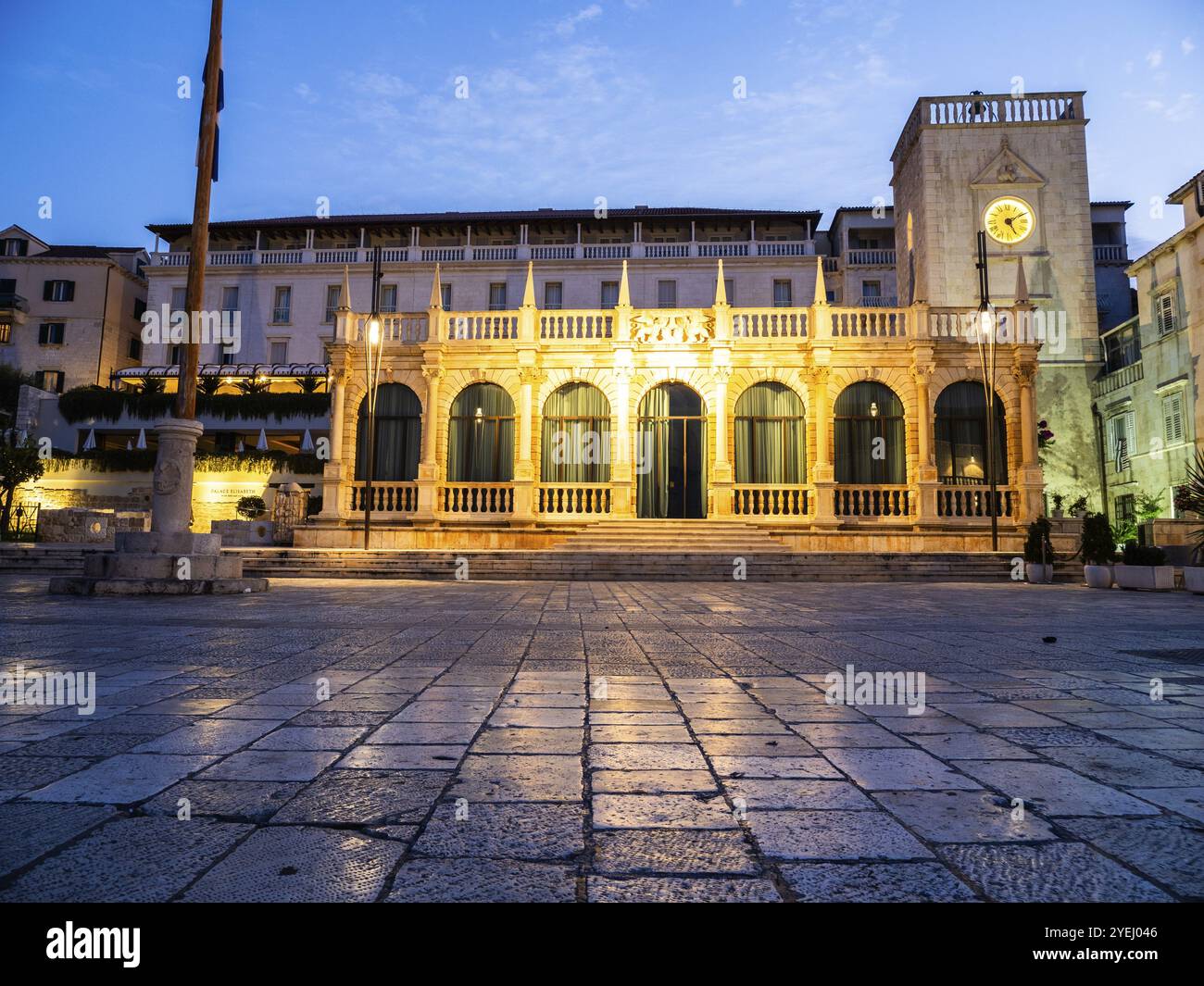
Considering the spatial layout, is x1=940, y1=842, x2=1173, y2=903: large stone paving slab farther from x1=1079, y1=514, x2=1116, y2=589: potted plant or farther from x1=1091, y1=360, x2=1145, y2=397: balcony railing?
x1=1091, y1=360, x2=1145, y2=397: balcony railing

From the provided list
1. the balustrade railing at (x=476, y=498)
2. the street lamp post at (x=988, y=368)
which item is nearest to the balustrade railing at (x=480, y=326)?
the balustrade railing at (x=476, y=498)

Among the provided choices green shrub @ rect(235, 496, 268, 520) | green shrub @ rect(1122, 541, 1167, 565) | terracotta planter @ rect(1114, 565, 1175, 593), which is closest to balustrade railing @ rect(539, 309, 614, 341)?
green shrub @ rect(235, 496, 268, 520)

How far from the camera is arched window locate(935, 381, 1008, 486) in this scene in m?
22.8

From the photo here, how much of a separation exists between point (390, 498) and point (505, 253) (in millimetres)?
24525

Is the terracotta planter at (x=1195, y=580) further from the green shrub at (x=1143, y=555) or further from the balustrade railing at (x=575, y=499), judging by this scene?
the balustrade railing at (x=575, y=499)

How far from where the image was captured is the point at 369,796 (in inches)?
97.1

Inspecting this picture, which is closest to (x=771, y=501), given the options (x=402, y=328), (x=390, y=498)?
(x=390, y=498)

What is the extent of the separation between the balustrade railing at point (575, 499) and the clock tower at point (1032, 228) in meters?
15.6

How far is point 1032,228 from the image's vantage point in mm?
29891

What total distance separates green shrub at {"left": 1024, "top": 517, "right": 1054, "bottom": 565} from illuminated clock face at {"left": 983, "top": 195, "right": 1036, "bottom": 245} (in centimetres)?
1777

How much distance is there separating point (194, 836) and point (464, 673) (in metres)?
2.75

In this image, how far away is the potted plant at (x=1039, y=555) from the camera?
1684cm

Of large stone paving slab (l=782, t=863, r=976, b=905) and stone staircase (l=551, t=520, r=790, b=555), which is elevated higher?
stone staircase (l=551, t=520, r=790, b=555)

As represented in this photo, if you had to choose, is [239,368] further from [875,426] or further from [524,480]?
[875,426]
